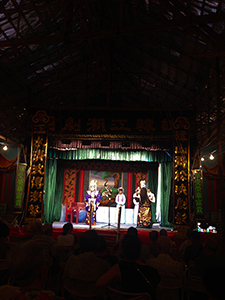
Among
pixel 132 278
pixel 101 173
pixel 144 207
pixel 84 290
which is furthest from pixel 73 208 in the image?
pixel 132 278

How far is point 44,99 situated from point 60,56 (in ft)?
8.10

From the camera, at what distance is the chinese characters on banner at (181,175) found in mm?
7547

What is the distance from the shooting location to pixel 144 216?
34.7 feet

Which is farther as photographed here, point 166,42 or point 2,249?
point 166,42

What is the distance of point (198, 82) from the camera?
7.93m

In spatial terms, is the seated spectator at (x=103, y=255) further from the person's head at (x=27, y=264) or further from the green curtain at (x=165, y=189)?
the green curtain at (x=165, y=189)

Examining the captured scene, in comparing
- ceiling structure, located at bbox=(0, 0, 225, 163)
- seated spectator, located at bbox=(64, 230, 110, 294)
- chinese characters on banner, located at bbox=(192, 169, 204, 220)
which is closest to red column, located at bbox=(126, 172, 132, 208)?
ceiling structure, located at bbox=(0, 0, 225, 163)

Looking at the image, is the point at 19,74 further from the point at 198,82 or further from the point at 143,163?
the point at 143,163

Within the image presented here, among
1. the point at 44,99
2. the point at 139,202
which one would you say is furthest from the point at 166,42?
the point at 139,202

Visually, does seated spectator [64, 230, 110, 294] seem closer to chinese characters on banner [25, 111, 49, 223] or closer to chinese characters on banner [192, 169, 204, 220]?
chinese characters on banner [25, 111, 49, 223]

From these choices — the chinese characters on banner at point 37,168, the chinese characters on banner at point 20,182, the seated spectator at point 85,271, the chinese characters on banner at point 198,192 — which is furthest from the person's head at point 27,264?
the chinese characters on banner at point 20,182

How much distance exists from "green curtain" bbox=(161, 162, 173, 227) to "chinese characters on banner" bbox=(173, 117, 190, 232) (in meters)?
3.56

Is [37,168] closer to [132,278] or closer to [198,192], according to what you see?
[198,192]

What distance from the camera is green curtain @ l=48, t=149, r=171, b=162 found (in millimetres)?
11211
